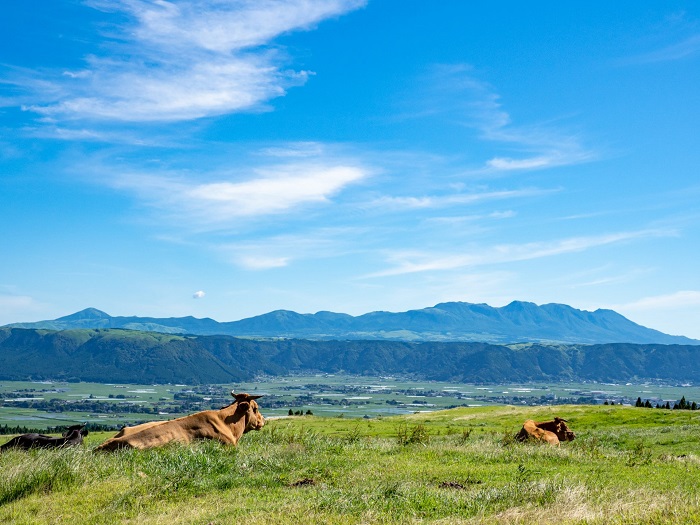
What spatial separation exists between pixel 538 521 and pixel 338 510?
359 cm

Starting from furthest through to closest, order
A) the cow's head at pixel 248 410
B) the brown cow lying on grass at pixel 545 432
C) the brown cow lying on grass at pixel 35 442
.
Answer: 1. the brown cow lying on grass at pixel 545 432
2. the cow's head at pixel 248 410
3. the brown cow lying on grass at pixel 35 442

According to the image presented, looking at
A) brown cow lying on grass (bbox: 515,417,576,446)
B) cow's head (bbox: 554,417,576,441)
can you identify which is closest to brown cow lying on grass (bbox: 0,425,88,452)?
brown cow lying on grass (bbox: 515,417,576,446)

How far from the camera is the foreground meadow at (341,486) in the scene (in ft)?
34.9

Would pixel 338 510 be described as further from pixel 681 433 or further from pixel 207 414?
pixel 681 433

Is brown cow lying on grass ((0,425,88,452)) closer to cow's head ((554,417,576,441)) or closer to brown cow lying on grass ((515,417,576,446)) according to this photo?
brown cow lying on grass ((515,417,576,446))

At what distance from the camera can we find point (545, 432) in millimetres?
29781

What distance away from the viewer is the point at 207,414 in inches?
818

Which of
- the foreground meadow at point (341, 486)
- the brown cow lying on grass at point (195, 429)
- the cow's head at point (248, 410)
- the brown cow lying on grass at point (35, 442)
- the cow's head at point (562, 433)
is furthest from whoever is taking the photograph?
the cow's head at point (562, 433)

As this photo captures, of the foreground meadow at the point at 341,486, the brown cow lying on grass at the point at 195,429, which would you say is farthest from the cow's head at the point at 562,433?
the brown cow lying on grass at the point at 195,429

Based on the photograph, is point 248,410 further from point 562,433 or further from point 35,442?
point 562,433

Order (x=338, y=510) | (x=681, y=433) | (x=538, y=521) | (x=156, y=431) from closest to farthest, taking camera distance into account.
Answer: (x=538, y=521) → (x=338, y=510) → (x=156, y=431) → (x=681, y=433)

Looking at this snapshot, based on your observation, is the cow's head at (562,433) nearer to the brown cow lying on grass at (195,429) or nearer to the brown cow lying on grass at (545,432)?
the brown cow lying on grass at (545,432)

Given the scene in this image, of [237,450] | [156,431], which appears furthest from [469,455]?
[156,431]

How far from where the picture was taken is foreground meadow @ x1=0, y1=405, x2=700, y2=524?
10.6 meters
